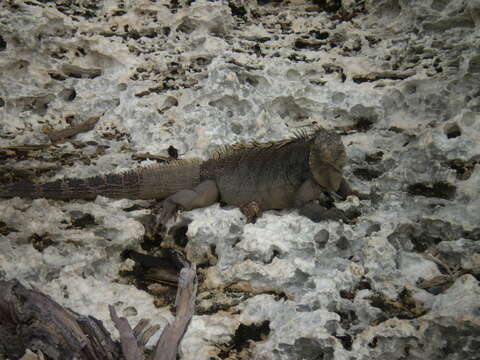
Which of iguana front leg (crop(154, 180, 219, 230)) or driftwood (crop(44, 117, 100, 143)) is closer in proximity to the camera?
iguana front leg (crop(154, 180, 219, 230))

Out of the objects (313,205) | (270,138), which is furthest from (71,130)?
(313,205)

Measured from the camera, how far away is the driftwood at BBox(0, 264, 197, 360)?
1937 millimetres

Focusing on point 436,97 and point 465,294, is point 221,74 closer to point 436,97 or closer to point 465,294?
point 436,97

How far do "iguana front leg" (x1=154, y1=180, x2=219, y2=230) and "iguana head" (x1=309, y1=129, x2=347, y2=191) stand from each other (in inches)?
29.5

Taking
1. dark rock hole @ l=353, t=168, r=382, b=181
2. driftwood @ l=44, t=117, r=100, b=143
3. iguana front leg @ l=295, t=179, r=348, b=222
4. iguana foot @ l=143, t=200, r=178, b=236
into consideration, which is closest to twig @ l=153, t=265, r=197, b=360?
iguana foot @ l=143, t=200, r=178, b=236

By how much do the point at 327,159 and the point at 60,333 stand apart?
6.36ft

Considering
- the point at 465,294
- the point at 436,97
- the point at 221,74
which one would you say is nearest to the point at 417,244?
the point at 465,294

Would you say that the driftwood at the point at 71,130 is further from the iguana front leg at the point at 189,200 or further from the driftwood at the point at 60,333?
the driftwood at the point at 60,333

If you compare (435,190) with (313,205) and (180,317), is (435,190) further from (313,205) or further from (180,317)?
(180,317)

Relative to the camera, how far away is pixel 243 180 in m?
3.39

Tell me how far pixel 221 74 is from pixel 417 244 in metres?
2.04

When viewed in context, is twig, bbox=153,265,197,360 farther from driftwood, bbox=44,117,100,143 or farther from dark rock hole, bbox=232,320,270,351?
driftwood, bbox=44,117,100,143

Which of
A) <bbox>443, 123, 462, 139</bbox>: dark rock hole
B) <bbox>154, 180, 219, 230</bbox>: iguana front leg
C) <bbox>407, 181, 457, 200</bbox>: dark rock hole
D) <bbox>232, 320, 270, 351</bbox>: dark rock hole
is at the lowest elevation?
<bbox>154, 180, 219, 230</bbox>: iguana front leg

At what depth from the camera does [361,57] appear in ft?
13.1
